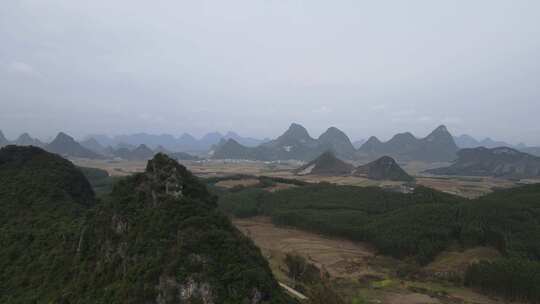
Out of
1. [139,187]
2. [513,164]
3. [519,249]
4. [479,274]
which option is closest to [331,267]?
[479,274]

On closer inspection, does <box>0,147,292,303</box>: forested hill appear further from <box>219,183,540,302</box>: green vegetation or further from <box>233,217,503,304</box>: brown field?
<box>219,183,540,302</box>: green vegetation

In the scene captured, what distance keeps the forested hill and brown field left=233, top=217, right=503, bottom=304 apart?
16.3m

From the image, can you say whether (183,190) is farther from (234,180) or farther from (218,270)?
(234,180)

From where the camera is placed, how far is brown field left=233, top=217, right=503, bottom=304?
37469 millimetres

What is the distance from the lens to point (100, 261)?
26469 millimetres

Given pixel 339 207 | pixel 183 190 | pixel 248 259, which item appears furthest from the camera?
pixel 339 207

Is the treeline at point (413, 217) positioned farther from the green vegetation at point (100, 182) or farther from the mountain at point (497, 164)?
the mountain at point (497, 164)

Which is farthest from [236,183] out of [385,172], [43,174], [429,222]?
[43,174]

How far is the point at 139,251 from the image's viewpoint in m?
24.5

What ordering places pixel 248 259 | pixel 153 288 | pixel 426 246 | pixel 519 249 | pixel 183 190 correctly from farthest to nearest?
pixel 426 246, pixel 519 249, pixel 183 190, pixel 248 259, pixel 153 288

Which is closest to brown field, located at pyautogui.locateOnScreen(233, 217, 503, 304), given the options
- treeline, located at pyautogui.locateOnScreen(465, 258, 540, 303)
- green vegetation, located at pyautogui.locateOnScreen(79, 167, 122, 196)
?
treeline, located at pyautogui.locateOnScreen(465, 258, 540, 303)

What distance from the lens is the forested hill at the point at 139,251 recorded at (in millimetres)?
21781

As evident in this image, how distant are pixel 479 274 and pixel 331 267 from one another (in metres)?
16.3

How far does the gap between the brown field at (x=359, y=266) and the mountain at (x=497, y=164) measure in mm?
133514
